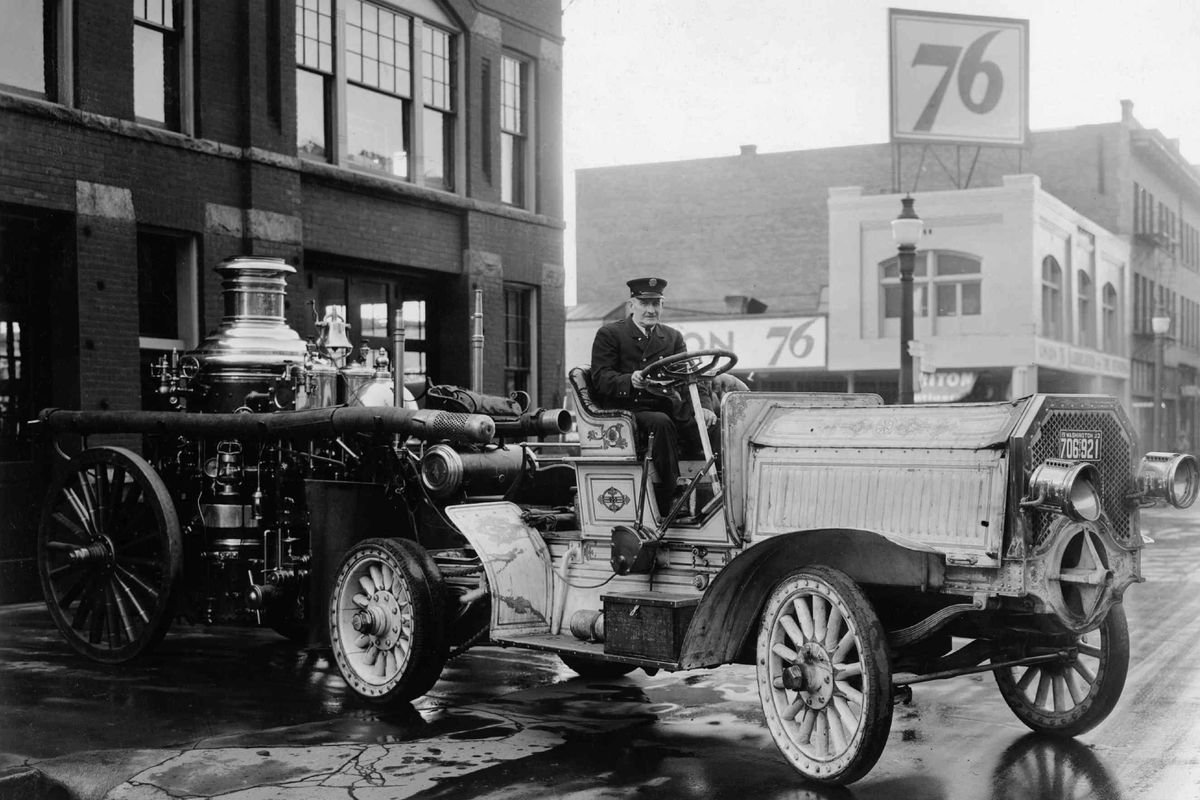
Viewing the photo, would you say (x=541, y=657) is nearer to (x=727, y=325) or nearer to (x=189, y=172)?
(x=189, y=172)

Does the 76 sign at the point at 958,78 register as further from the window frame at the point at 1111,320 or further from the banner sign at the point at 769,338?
the window frame at the point at 1111,320

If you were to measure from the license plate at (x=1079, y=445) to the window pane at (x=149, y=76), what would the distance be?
9.93m

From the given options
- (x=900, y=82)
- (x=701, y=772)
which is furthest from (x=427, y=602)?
(x=900, y=82)

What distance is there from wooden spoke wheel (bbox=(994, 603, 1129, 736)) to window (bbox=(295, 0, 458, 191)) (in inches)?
415

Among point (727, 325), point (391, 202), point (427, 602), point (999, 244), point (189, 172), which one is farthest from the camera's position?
point (727, 325)

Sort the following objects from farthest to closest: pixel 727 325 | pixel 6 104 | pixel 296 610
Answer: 1. pixel 727 325
2. pixel 6 104
3. pixel 296 610

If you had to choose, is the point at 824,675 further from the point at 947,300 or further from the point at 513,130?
the point at 947,300

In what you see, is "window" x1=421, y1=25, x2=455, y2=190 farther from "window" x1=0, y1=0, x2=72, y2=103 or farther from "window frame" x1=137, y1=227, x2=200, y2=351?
"window" x1=0, y1=0, x2=72, y2=103

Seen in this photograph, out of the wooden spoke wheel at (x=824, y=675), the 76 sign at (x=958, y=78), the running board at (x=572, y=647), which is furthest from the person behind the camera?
the 76 sign at (x=958, y=78)

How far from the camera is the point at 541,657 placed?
9.57m

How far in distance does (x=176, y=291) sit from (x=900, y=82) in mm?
15887

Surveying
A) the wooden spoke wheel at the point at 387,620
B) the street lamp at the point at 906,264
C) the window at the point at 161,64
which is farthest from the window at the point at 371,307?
the wooden spoke wheel at the point at 387,620

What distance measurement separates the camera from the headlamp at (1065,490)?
573cm

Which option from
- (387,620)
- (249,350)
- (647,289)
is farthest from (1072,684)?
(249,350)
